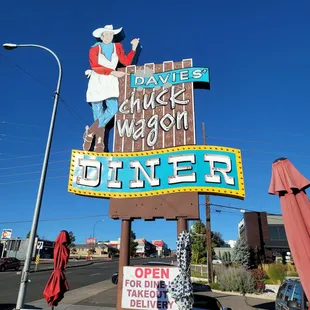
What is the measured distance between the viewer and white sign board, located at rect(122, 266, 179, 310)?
287 inches

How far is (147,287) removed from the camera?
7539 mm

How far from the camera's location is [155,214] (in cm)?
820

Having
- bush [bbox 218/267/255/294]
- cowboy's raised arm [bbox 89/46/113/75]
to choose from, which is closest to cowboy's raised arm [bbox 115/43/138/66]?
cowboy's raised arm [bbox 89/46/113/75]

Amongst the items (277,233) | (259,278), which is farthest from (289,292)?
(277,233)

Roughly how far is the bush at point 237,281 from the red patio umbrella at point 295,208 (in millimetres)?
16504

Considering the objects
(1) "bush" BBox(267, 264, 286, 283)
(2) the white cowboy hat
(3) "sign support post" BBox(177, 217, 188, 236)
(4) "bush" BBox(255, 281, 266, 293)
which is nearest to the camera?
(3) "sign support post" BBox(177, 217, 188, 236)

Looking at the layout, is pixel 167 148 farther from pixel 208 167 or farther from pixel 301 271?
pixel 301 271

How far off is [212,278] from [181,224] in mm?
16257

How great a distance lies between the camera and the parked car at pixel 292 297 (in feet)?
24.3

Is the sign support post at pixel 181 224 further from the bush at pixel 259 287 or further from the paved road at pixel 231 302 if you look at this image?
the bush at pixel 259 287

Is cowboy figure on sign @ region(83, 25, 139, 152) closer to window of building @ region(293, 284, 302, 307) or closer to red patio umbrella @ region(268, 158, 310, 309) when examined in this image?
red patio umbrella @ region(268, 158, 310, 309)

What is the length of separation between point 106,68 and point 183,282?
317 inches

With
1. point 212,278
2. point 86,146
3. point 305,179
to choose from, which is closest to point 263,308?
point 212,278

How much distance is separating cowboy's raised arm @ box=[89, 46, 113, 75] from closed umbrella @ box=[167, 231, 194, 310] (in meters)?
7.14
